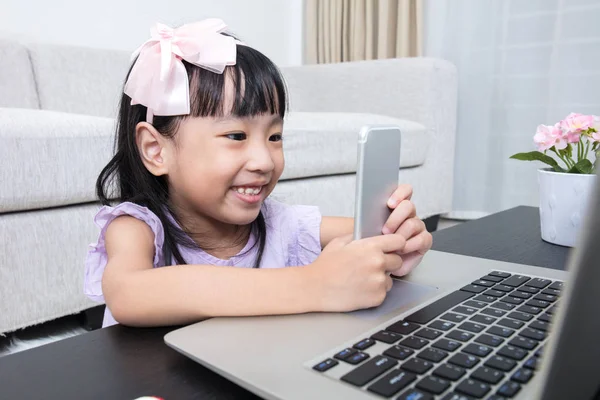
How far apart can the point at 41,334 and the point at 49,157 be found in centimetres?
39

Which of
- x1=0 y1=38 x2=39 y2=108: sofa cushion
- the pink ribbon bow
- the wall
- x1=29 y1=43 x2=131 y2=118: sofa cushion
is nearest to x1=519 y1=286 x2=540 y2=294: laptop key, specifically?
the pink ribbon bow

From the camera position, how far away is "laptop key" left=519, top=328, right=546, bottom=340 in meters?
0.37

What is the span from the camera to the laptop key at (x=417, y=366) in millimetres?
314

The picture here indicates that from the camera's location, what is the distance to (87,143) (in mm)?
1095

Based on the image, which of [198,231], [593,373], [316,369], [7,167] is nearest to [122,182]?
[198,231]

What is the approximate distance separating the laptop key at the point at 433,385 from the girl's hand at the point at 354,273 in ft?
0.45

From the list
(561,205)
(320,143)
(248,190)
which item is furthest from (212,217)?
(320,143)

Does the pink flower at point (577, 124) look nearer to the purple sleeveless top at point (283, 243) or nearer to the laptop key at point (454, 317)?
the purple sleeveless top at point (283, 243)

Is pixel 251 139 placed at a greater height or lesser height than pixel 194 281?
greater

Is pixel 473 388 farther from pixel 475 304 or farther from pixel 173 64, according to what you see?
pixel 173 64

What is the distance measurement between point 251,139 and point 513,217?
2.12 feet

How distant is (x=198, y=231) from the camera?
77cm

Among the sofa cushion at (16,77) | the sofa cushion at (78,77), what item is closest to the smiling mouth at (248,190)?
the sofa cushion at (78,77)

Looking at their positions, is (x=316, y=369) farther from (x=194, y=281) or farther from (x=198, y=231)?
(x=198, y=231)
